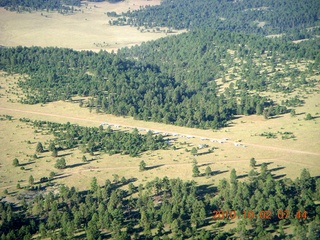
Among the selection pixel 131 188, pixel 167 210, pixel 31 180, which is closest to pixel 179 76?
pixel 131 188

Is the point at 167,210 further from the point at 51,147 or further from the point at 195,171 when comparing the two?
the point at 51,147

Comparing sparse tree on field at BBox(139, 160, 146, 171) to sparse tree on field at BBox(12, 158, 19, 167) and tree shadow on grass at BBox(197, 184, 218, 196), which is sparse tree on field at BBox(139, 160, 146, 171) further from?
sparse tree on field at BBox(12, 158, 19, 167)

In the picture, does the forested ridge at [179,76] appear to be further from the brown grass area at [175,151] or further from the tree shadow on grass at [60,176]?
the tree shadow on grass at [60,176]

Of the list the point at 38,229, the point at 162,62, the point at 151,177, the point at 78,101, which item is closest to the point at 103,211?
the point at 38,229

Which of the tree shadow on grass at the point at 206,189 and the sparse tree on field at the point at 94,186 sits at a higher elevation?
the sparse tree on field at the point at 94,186

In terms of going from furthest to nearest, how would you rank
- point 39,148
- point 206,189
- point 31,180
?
1. point 39,148
2. point 31,180
3. point 206,189
